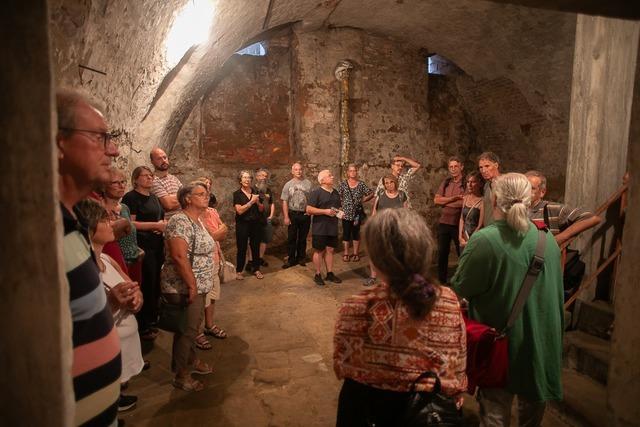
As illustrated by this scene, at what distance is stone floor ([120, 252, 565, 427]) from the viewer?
112 inches

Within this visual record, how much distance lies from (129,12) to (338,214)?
3.92 meters

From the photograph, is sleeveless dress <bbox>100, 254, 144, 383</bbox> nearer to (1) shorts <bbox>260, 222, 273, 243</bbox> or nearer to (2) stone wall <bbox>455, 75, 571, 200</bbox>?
(1) shorts <bbox>260, 222, 273, 243</bbox>

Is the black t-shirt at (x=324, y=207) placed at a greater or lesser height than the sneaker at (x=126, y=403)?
greater

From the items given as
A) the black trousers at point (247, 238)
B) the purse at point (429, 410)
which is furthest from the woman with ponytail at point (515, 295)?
the black trousers at point (247, 238)

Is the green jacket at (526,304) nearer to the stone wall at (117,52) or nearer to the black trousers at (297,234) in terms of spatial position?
the stone wall at (117,52)

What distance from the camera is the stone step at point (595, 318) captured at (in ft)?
11.3

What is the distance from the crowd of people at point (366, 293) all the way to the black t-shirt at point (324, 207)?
234 cm

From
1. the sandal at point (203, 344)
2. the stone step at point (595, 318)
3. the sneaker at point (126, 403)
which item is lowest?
the sandal at point (203, 344)

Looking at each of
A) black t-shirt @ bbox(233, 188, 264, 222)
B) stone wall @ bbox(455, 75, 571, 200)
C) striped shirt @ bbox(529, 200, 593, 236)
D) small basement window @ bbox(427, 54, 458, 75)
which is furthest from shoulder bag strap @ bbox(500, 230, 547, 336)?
small basement window @ bbox(427, 54, 458, 75)

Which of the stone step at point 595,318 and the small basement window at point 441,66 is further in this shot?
the small basement window at point 441,66

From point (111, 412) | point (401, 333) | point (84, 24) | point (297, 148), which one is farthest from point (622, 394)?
point (297, 148)

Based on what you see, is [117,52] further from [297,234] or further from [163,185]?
[297,234]

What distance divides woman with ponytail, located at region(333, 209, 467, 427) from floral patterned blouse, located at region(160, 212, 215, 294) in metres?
1.95

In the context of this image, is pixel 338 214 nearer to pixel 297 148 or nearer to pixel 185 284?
pixel 297 148
